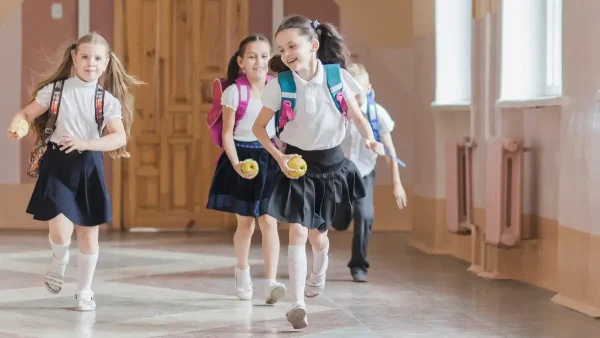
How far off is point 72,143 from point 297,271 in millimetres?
1104

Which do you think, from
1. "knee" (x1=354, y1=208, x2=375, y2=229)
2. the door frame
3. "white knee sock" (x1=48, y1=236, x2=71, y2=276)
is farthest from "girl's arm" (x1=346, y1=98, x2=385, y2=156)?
the door frame

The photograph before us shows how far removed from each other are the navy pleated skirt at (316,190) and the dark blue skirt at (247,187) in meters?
0.65

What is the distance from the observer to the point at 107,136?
4656mm

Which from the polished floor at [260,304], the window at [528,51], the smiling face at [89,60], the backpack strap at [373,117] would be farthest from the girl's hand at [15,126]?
the window at [528,51]

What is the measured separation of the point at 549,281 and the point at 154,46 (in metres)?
4.97

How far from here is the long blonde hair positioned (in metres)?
4.77

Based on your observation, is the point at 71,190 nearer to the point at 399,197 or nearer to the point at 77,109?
the point at 77,109

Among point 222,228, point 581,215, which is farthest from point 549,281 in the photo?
point 222,228

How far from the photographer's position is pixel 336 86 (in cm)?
440

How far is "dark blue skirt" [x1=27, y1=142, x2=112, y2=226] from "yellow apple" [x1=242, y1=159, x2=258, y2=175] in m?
0.63

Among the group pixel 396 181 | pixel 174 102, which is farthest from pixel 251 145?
pixel 174 102

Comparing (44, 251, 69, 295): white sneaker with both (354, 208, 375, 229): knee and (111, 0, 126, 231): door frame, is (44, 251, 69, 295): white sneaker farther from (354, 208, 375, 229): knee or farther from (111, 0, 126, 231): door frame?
(111, 0, 126, 231): door frame

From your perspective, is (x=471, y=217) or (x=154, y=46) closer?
(x=471, y=217)

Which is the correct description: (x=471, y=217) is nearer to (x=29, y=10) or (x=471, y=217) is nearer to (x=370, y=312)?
(x=370, y=312)
